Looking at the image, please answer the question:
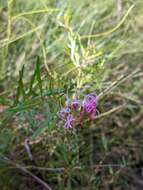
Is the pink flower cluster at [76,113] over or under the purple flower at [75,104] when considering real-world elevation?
under

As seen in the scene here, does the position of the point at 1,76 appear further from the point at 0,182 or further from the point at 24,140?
the point at 0,182

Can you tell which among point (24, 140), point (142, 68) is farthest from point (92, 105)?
point (142, 68)

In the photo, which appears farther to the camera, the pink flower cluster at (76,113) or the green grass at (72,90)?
the green grass at (72,90)

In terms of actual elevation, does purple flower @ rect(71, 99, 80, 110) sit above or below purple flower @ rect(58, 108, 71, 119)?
above

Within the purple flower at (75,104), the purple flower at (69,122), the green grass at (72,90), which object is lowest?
the purple flower at (69,122)
